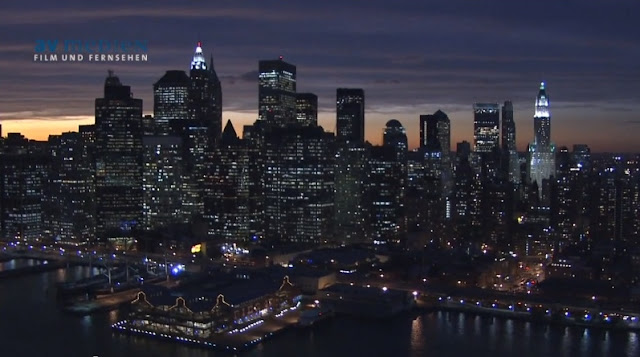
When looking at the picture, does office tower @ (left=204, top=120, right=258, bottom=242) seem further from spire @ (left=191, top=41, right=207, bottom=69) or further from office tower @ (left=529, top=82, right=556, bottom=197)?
office tower @ (left=529, top=82, right=556, bottom=197)

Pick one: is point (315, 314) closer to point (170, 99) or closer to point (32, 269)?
point (32, 269)

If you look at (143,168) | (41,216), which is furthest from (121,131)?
(41,216)

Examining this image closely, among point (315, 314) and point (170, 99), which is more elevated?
point (170, 99)

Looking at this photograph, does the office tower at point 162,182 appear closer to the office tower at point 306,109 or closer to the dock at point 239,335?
the office tower at point 306,109

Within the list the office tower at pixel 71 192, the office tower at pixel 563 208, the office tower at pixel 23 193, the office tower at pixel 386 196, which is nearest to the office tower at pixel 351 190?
the office tower at pixel 386 196

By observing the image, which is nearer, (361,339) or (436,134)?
(361,339)

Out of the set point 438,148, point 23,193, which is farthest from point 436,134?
point 23,193
